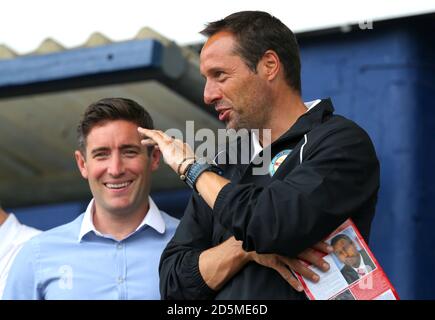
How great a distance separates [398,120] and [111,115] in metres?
2.09

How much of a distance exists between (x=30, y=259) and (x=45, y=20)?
2.54m

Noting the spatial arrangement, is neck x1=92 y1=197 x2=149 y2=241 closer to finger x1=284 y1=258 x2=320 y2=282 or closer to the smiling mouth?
the smiling mouth

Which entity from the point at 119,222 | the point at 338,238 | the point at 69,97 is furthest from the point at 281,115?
the point at 69,97

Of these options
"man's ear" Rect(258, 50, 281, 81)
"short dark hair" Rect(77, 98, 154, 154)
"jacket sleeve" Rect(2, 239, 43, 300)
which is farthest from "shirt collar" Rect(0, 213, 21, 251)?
"man's ear" Rect(258, 50, 281, 81)

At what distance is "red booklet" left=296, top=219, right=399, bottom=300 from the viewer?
2.49 meters

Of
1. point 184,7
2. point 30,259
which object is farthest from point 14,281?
point 184,7

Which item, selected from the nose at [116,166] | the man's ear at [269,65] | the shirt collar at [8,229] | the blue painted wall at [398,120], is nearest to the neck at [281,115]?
the man's ear at [269,65]

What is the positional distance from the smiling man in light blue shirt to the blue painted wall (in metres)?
1.80

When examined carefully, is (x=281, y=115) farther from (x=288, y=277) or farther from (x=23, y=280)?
(x=23, y=280)

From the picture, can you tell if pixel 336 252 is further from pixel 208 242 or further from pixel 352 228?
pixel 208 242

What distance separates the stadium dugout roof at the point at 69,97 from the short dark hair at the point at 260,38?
1.71 meters

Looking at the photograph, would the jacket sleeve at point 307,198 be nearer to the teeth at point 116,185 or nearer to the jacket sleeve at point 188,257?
the jacket sleeve at point 188,257

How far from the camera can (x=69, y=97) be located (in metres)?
5.52

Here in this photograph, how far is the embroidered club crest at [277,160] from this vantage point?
2.71 m
